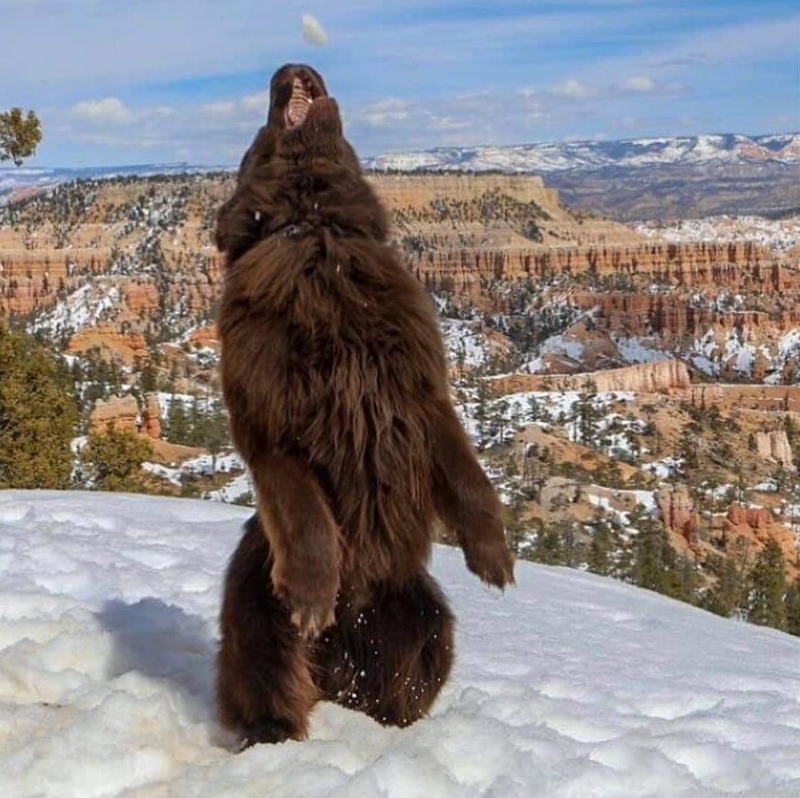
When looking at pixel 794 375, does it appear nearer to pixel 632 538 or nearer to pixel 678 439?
pixel 678 439

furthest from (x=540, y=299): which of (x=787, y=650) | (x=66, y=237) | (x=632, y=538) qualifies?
(x=787, y=650)

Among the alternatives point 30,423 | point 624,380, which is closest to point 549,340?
point 624,380

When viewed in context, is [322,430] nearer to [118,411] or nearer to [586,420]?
[118,411]

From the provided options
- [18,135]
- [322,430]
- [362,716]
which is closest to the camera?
[322,430]

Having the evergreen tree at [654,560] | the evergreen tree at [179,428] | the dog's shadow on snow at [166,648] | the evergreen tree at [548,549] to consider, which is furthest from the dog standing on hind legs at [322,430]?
the evergreen tree at [179,428]

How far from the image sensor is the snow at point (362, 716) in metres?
3.60

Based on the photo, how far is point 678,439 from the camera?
94.6 meters

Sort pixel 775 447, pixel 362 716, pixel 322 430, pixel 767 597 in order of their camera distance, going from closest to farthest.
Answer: pixel 322 430 < pixel 362 716 < pixel 767 597 < pixel 775 447

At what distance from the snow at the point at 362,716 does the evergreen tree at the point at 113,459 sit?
16.6 m

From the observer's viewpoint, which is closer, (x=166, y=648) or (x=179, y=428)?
(x=166, y=648)

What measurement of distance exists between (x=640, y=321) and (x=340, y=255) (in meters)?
163

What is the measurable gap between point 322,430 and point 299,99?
1157mm

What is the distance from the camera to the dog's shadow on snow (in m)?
4.43

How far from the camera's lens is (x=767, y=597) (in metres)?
45.0
